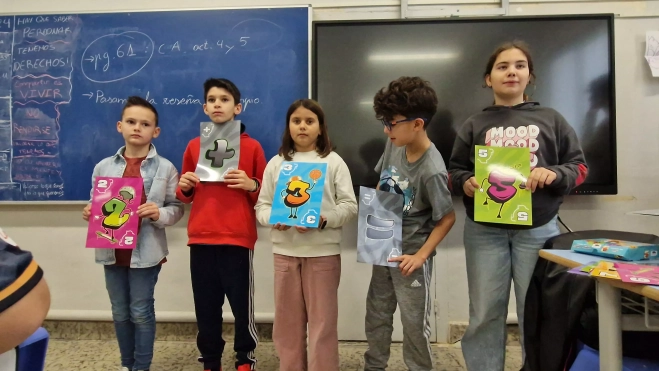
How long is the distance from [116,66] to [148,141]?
0.71 metres

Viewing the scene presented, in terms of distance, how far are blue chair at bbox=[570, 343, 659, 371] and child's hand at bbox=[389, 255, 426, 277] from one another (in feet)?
1.90

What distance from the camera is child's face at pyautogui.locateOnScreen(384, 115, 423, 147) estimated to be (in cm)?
150

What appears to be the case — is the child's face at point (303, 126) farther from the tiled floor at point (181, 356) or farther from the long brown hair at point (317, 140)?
the tiled floor at point (181, 356)

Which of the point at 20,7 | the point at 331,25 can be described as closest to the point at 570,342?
the point at 331,25

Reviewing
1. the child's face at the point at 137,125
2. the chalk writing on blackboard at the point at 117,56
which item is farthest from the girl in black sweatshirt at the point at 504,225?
the chalk writing on blackboard at the point at 117,56

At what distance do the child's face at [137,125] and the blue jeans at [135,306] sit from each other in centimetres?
60

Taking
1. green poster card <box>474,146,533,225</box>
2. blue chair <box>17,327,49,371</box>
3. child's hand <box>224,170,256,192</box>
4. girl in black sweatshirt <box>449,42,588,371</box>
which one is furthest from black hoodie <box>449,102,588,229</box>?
blue chair <box>17,327,49,371</box>

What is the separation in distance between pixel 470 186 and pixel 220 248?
1.12 m

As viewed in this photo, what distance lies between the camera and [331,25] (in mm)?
2111

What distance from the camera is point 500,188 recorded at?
56.7 inches

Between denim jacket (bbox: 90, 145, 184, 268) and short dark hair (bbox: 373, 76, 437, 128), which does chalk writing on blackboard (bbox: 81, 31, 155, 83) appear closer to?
denim jacket (bbox: 90, 145, 184, 268)

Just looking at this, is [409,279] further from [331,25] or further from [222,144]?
[331,25]

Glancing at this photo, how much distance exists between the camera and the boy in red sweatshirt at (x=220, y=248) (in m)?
1.76

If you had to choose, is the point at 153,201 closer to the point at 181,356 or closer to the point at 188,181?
the point at 188,181
